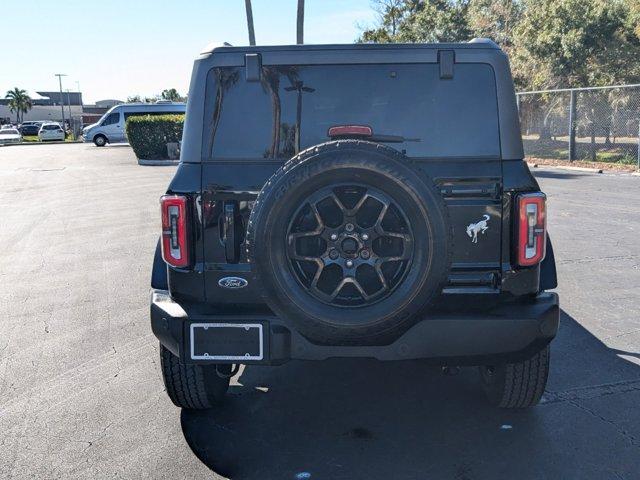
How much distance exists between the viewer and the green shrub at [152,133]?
85.8 feet

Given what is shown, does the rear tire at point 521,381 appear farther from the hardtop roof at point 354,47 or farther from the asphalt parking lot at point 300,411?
the hardtop roof at point 354,47

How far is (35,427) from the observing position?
12.8ft

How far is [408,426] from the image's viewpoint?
12.5 feet

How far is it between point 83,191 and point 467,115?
14625 millimetres

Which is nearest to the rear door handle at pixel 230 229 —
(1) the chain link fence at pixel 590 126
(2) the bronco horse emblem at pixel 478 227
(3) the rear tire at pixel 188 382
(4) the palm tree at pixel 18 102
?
(3) the rear tire at pixel 188 382

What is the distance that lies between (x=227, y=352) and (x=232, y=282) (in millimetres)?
354

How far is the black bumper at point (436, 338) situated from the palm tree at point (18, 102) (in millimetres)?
119306

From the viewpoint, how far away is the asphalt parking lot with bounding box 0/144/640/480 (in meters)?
3.40

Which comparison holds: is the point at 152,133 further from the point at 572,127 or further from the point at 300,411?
the point at 300,411

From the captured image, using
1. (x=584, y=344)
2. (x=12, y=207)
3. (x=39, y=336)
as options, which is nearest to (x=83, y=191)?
(x=12, y=207)

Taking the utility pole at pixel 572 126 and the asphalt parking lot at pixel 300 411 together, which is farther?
the utility pole at pixel 572 126

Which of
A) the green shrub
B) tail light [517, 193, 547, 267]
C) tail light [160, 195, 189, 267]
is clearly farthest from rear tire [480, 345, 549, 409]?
the green shrub

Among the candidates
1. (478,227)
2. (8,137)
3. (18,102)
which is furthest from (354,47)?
(18,102)

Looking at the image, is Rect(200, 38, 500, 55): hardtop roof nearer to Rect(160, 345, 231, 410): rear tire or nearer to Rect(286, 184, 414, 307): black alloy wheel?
Rect(286, 184, 414, 307): black alloy wheel
